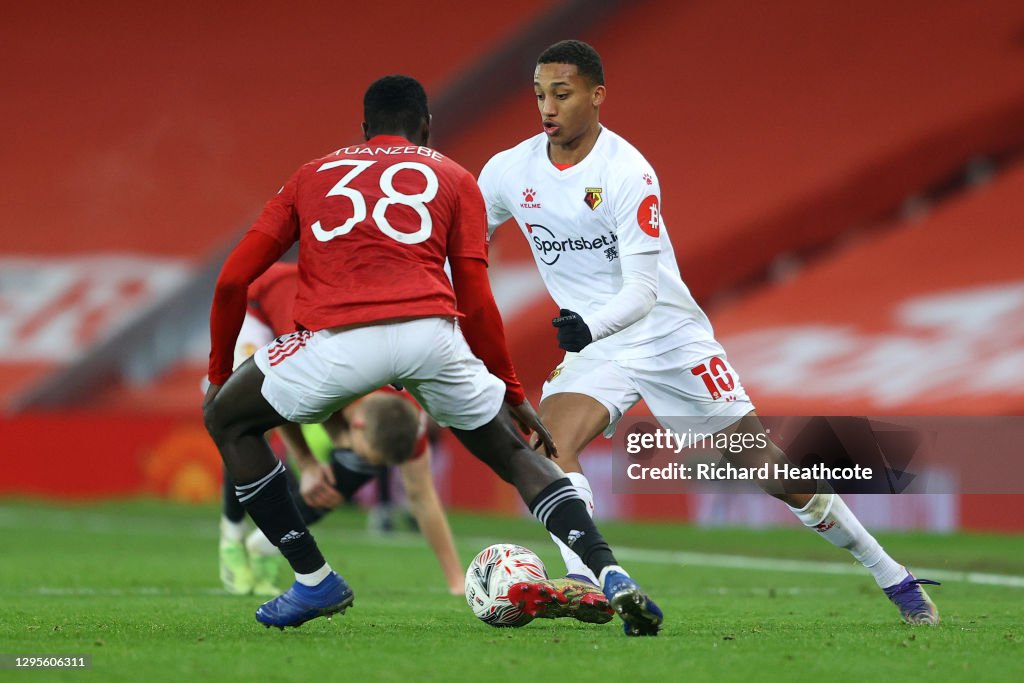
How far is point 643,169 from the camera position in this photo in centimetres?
578

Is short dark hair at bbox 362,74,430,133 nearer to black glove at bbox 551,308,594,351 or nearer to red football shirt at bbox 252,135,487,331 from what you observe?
red football shirt at bbox 252,135,487,331

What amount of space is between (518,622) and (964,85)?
18.2 m

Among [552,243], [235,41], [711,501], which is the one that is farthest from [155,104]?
[552,243]

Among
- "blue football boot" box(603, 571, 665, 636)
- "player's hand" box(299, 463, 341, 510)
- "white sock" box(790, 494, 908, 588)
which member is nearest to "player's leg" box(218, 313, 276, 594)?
"player's hand" box(299, 463, 341, 510)

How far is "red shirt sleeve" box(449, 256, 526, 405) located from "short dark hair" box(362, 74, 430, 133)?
503 mm

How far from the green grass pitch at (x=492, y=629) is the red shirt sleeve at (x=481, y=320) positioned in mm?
898

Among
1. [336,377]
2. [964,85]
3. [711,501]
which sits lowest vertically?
[711,501]

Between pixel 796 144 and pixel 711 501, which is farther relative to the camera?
pixel 796 144

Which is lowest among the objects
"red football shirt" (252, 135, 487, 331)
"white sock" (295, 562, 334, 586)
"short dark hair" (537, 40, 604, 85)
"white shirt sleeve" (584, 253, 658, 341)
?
"white sock" (295, 562, 334, 586)

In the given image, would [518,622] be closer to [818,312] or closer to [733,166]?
[818,312]

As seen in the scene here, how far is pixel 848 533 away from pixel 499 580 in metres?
1.59

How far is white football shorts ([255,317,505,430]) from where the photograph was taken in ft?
15.7

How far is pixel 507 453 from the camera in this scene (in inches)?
199

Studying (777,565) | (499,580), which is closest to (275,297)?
(499,580)
